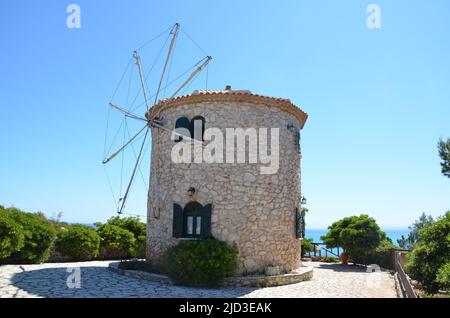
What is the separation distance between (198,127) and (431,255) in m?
8.67

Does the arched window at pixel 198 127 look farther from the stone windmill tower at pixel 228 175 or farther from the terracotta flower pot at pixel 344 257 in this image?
the terracotta flower pot at pixel 344 257

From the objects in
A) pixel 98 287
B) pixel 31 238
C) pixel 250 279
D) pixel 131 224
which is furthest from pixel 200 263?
pixel 131 224

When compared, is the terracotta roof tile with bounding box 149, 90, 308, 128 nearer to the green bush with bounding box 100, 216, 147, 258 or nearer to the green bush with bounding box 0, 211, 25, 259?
the green bush with bounding box 0, 211, 25, 259

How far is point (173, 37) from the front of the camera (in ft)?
39.2

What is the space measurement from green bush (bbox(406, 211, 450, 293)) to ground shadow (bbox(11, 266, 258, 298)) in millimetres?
5419

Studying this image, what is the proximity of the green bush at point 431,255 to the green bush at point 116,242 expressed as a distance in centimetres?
1242

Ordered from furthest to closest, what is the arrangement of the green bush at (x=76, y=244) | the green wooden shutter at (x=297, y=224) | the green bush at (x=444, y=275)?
the green bush at (x=76, y=244)
the green wooden shutter at (x=297, y=224)
the green bush at (x=444, y=275)

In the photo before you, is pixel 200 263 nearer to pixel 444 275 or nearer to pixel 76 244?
pixel 444 275

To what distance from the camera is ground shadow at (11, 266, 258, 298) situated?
837 centimetres

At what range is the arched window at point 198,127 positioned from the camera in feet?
37.9

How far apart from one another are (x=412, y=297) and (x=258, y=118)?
22.9 feet

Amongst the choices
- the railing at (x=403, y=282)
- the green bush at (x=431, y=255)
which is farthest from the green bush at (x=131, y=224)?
the green bush at (x=431, y=255)

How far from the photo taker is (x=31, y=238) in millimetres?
12883

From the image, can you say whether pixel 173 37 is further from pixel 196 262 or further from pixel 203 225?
pixel 196 262
